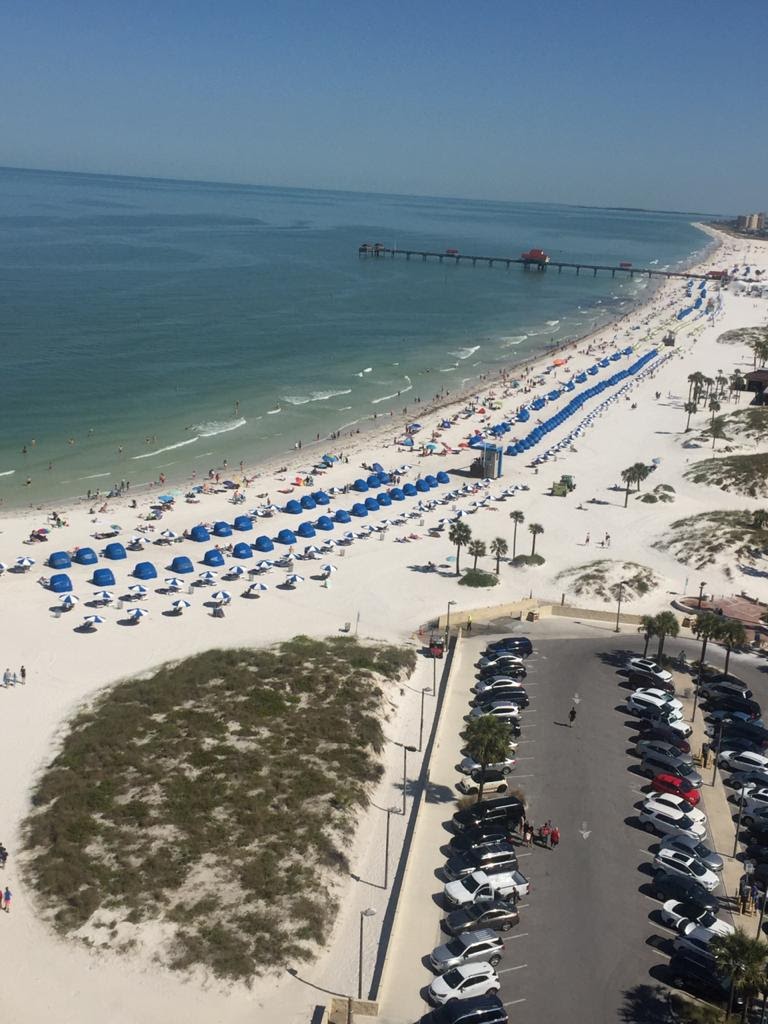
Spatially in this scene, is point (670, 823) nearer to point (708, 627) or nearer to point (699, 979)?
point (699, 979)

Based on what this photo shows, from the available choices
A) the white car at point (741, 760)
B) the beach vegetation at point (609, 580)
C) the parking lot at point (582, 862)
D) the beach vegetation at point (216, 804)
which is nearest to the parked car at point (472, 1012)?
the parking lot at point (582, 862)

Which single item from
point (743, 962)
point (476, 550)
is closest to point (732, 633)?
point (476, 550)

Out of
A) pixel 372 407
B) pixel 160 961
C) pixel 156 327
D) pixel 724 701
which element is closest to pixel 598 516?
pixel 724 701

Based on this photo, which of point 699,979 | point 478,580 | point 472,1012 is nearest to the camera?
point 472,1012

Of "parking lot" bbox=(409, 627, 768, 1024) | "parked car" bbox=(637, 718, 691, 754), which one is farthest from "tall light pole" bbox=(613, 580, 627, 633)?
"parked car" bbox=(637, 718, 691, 754)

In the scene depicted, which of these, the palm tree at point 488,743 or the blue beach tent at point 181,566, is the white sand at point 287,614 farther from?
the palm tree at point 488,743

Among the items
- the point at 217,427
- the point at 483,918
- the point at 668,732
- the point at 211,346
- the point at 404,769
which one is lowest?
the point at 404,769

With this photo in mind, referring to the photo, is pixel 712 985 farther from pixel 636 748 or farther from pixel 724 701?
pixel 724 701

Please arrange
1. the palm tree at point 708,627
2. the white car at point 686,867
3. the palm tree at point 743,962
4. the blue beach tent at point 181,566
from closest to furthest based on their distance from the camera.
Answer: the palm tree at point 743,962 → the white car at point 686,867 → the palm tree at point 708,627 → the blue beach tent at point 181,566
